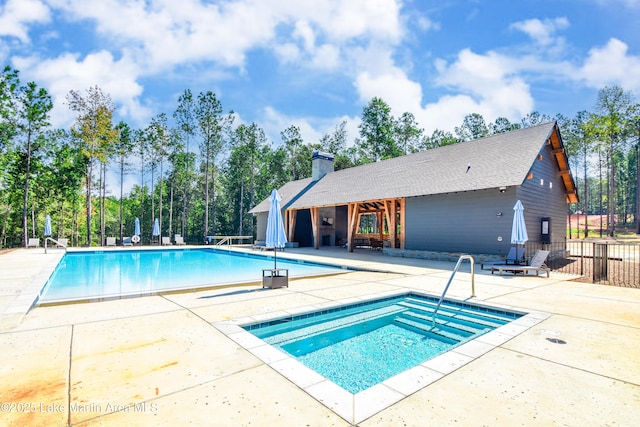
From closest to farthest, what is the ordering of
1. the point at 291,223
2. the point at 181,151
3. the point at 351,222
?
1. the point at 351,222
2. the point at 291,223
3. the point at 181,151

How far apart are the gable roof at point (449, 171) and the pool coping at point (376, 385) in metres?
9.16

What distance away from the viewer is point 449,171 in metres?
14.9

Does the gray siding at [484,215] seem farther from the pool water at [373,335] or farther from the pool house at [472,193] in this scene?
the pool water at [373,335]

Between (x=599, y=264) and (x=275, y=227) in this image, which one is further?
(x=275, y=227)

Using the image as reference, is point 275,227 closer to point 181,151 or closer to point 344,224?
point 344,224

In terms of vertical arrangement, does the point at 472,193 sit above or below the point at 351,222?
above

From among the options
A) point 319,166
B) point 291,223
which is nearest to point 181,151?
point 319,166

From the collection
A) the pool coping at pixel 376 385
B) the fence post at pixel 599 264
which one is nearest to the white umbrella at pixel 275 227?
the pool coping at pixel 376 385

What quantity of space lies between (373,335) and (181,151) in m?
32.6

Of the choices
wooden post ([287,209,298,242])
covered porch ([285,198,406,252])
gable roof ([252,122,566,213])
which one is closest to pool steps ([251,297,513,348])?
gable roof ([252,122,566,213])

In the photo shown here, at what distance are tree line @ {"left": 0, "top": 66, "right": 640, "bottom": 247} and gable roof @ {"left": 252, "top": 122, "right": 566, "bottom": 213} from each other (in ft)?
48.8

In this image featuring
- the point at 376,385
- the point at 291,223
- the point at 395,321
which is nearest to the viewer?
the point at 376,385

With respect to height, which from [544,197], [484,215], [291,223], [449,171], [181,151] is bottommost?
[291,223]

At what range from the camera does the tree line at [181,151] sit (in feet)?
77.8
